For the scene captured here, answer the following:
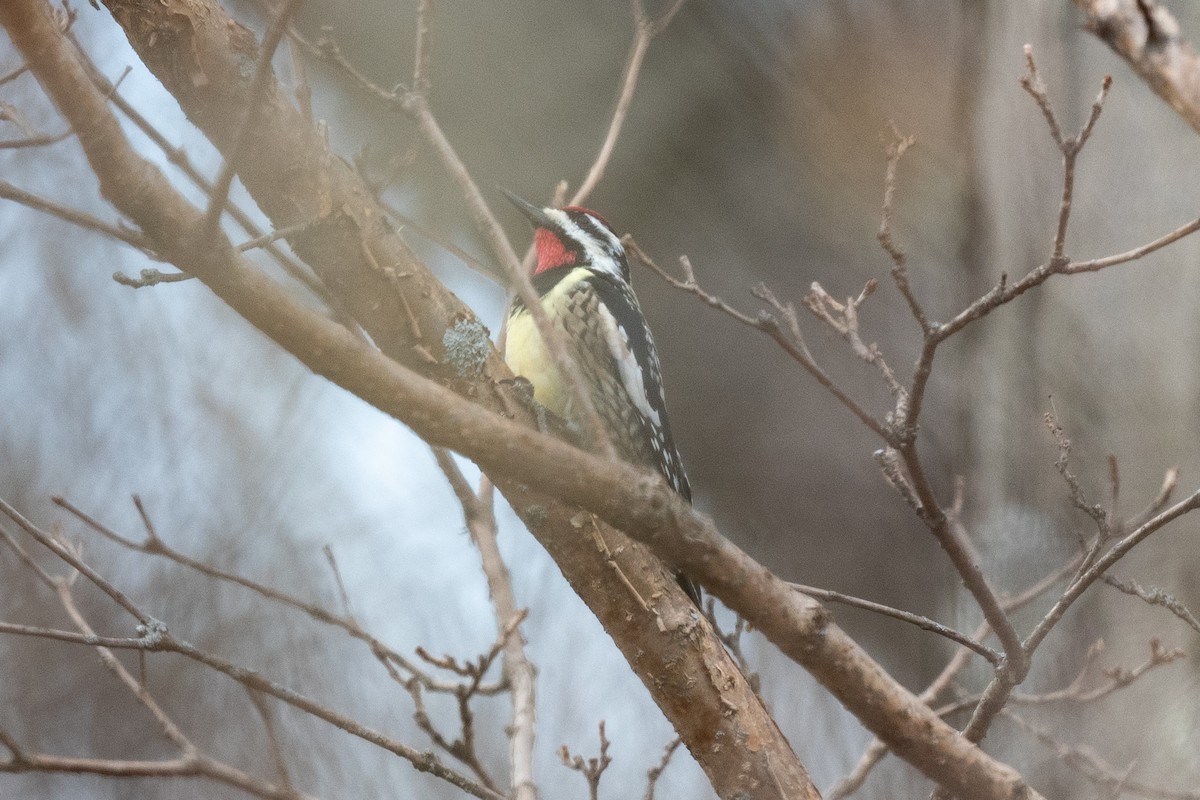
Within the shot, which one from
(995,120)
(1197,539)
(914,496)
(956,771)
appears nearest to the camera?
(956,771)

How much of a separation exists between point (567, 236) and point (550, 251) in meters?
0.07

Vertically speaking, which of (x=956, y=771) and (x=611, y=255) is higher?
(x=611, y=255)

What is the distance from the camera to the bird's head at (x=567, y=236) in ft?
9.84

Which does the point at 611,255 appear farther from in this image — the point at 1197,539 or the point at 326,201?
the point at 1197,539

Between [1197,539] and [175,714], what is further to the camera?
[175,714]

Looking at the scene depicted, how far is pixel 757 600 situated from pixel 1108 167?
250 centimetres

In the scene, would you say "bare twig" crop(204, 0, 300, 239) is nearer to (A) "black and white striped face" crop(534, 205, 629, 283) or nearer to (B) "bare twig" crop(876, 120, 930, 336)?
(B) "bare twig" crop(876, 120, 930, 336)

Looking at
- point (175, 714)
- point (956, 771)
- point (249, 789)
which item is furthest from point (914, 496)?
point (175, 714)

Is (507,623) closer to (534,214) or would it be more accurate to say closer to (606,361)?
(606,361)

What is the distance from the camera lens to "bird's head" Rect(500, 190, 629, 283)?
3.00 metres

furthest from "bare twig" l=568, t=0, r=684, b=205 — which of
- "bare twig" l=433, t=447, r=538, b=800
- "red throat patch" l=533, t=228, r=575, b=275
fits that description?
"bare twig" l=433, t=447, r=538, b=800

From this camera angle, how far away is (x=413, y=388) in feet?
3.44

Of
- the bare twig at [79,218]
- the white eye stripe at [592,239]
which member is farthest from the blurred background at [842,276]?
the bare twig at [79,218]

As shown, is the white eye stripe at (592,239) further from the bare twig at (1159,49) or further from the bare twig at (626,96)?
the bare twig at (1159,49)
